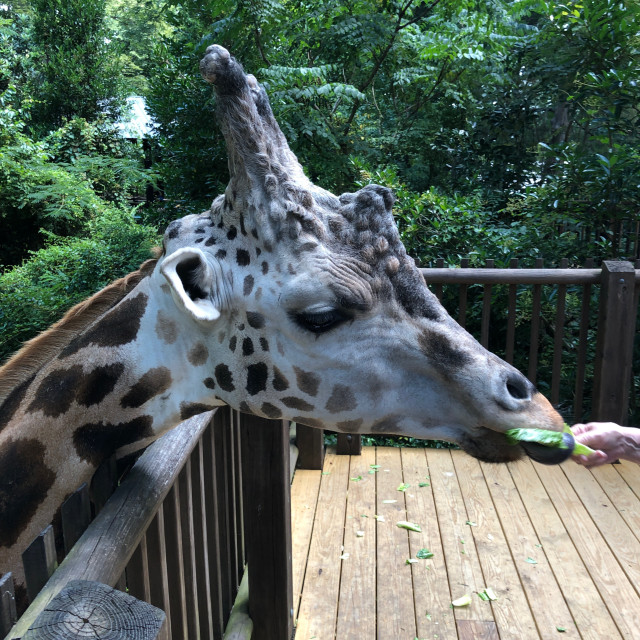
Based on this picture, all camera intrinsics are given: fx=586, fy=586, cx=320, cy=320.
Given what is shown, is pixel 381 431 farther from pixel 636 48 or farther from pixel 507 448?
pixel 636 48

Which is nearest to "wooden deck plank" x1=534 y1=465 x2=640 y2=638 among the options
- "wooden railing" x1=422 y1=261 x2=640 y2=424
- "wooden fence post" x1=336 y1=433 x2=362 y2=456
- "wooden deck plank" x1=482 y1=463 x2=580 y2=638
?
"wooden deck plank" x1=482 y1=463 x2=580 y2=638

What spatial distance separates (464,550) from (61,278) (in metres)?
4.76

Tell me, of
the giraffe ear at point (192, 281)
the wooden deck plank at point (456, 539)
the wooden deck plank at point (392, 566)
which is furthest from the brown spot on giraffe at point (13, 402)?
the wooden deck plank at point (456, 539)

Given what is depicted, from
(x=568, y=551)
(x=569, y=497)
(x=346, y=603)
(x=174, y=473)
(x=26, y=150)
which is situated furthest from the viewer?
(x=26, y=150)

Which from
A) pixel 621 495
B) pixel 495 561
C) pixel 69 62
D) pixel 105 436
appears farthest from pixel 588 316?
pixel 69 62

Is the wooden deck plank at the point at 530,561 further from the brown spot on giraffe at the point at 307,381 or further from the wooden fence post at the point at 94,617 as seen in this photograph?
the wooden fence post at the point at 94,617

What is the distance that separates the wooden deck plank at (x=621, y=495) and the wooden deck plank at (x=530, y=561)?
1.92 feet

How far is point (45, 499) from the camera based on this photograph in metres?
1.50

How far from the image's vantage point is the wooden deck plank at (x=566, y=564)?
271 cm

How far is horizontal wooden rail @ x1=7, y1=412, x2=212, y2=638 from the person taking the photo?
41.9 inches

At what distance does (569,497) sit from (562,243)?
7.94 feet

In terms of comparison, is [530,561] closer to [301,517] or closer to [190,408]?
[301,517]

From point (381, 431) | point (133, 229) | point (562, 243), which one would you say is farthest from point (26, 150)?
point (381, 431)

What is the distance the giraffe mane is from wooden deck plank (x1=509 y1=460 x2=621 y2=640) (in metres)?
2.17
